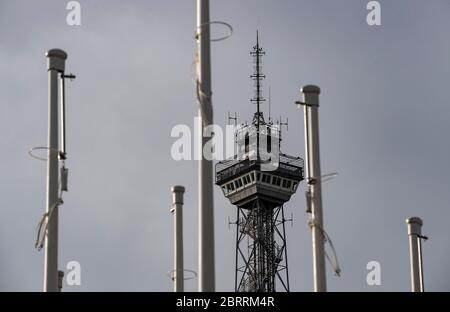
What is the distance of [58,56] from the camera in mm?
35625

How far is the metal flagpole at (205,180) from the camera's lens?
1152 inches

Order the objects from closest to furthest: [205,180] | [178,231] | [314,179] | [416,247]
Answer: [205,180]
[314,179]
[178,231]
[416,247]

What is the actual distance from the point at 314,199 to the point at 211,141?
6.67 m

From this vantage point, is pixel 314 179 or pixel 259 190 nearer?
pixel 314 179

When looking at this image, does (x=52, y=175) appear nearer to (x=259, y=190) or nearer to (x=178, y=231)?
(x=178, y=231)

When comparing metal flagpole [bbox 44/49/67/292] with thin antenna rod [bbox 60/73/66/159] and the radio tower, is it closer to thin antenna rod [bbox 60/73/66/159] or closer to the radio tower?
thin antenna rod [bbox 60/73/66/159]

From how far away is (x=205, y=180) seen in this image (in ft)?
98.1

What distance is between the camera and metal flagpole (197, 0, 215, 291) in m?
29.3

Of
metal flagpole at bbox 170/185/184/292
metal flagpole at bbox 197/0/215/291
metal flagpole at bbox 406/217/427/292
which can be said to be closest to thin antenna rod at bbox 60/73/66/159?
metal flagpole at bbox 197/0/215/291

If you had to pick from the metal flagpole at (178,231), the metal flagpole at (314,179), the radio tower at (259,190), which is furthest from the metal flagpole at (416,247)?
the radio tower at (259,190)

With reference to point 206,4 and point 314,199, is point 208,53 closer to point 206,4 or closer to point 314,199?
point 206,4

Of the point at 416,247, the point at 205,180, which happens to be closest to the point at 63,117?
the point at 205,180
